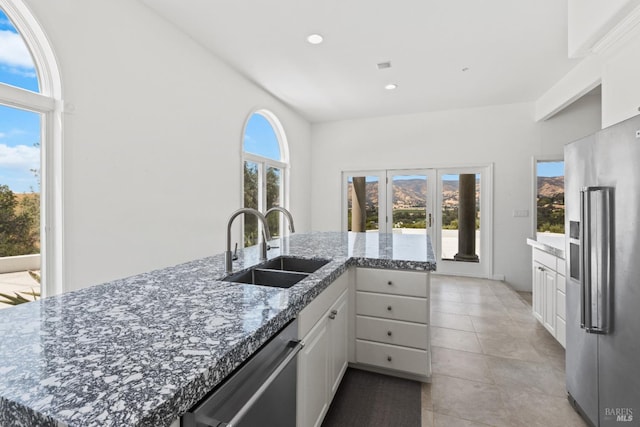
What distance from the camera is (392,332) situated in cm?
202

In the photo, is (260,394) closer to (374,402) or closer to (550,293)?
(374,402)

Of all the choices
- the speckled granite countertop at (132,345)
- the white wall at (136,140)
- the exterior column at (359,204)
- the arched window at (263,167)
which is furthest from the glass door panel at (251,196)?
the speckled granite countertop at (132,345)

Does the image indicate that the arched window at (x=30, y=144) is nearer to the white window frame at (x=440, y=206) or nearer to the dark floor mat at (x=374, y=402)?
the dark floor mat at (x=374, y=402)

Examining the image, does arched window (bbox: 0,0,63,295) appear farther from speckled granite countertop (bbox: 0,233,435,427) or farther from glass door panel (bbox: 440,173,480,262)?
glass door panel (bbox: 440,173,480,262)

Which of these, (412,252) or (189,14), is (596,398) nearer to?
(412,252)

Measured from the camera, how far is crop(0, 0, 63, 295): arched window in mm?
1907

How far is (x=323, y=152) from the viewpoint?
6156mm

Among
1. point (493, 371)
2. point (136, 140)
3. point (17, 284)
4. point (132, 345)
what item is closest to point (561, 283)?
point (493, 371)

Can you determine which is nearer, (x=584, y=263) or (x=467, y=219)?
(x=584, y=263)

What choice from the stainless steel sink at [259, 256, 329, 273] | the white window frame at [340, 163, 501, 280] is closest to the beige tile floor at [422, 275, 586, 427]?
the stainless steel sink at [259, 256, 329, 273]

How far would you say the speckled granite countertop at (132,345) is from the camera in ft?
1.80

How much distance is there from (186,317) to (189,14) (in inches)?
113

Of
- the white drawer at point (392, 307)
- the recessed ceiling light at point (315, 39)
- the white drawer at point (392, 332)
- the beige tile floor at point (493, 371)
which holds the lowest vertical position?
the beige tile floor at point (493, 371)

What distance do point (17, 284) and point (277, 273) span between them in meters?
1.81
